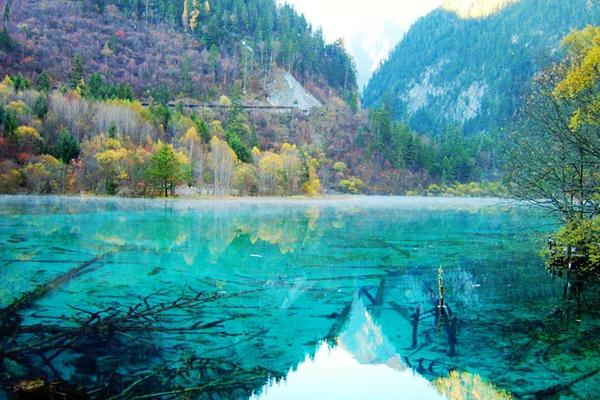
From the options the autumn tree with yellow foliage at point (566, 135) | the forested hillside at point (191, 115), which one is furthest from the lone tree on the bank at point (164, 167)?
the autumn tree with yellow foliage at point (566, 135)

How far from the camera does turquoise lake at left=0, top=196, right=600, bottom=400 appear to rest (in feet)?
28.8

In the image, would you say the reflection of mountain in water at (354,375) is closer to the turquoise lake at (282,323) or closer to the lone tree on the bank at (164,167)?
the turquoise lake at (282,323)

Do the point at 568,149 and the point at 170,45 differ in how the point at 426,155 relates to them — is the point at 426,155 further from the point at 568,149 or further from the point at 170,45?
A: the point at 568,149

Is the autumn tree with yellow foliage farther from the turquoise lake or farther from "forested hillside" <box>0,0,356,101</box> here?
"forested hillside" <box>0,0,356,101</box>

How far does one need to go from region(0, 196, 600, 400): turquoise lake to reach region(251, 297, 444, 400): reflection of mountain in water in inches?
1.5

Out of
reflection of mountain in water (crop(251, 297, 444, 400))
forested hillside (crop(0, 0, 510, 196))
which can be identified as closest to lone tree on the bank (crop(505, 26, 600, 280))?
reflection of mountain in water (crop(251, 297, 444, 400))

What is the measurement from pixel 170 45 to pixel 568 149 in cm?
12028

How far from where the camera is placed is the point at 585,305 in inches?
562

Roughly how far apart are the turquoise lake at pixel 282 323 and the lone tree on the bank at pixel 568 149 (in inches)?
73.7

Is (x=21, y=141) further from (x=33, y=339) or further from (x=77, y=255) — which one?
(x=33, y=339)

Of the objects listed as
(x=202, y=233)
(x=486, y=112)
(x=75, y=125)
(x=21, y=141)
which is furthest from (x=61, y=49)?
(x=486, y=112)

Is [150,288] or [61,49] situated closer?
[150,288]

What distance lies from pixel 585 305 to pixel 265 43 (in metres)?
128

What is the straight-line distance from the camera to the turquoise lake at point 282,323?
8.78 metres
